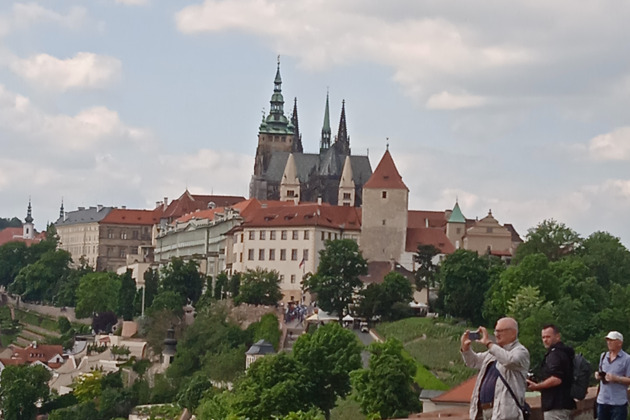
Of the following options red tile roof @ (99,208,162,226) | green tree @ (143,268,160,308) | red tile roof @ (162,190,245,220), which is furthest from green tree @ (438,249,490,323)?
red tile roof @ (99,208,162,226)

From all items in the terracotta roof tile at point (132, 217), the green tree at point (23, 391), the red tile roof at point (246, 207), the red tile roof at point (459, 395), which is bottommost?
the green tree at point (23, 391)

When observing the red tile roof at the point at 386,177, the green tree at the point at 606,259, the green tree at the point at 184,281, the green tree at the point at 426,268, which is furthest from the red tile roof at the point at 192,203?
the green tree at the point at 606,259

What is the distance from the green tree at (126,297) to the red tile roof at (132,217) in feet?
140

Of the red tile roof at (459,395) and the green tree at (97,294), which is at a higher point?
the green tree at (97,294)

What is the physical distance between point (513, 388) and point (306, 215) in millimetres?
93848

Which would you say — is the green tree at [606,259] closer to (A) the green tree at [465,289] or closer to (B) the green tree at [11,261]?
(A) the green tree at [465,289]

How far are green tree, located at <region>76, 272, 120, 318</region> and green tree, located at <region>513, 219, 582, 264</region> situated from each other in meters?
39.7

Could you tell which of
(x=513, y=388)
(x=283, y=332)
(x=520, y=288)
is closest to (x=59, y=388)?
(x=283, y=332)

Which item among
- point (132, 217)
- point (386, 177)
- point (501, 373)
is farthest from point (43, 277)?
point (501, 373)

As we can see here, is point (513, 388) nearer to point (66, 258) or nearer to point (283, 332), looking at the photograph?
point (283, 332)

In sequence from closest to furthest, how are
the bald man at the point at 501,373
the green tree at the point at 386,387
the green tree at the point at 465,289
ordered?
the bald man at the point at 501,373 < the green tree at the point at 386,387 < the green tree at the point at 465,289

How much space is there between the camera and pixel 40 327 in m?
137

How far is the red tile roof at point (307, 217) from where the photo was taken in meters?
108

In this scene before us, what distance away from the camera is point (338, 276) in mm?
94062
